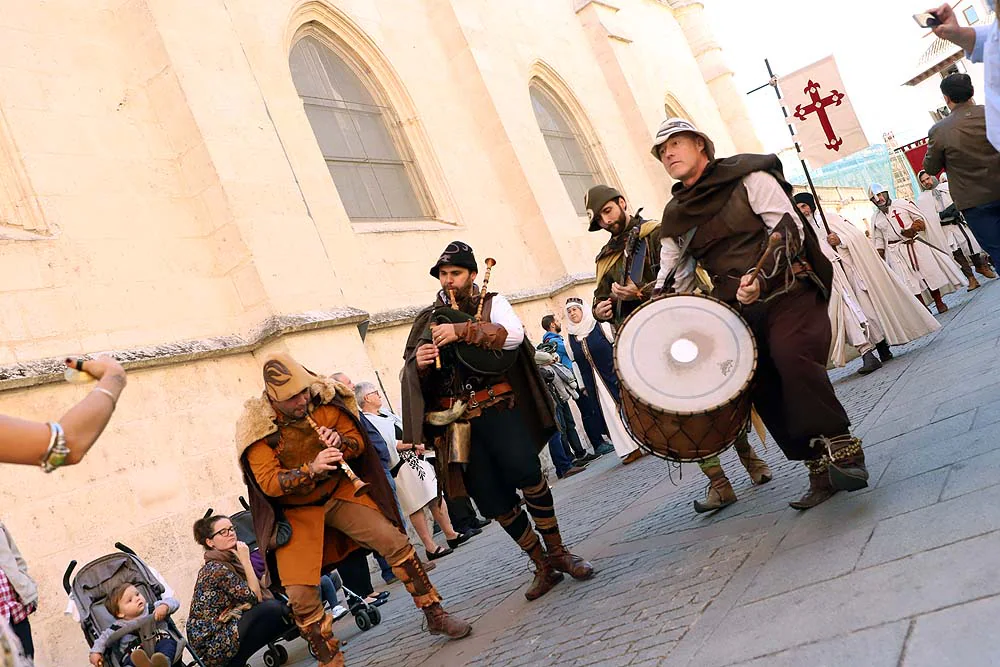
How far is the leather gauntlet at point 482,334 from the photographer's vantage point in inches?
191

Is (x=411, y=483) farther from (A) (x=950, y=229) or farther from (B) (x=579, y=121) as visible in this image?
(B) (x=579, y=121)

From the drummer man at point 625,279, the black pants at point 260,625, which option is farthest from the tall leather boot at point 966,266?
the black pants at point 260,625

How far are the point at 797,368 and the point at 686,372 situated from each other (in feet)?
1.64

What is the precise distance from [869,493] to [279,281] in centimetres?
701

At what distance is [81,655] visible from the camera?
23.8ft

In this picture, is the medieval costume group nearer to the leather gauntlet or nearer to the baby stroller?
the leather gauntlet

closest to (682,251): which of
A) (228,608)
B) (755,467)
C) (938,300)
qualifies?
(755,467)

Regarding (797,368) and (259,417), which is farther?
(259,417)

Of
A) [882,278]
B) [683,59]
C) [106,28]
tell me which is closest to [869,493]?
[882,278]

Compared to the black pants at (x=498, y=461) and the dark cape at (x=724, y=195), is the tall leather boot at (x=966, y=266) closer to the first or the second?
the dark cape at (x=724, y=195)

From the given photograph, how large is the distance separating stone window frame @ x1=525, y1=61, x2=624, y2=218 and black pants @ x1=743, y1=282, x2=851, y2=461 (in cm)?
1380

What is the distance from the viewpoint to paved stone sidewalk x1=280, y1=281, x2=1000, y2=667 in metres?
2.74

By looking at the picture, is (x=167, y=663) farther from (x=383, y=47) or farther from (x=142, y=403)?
(x=383, y=47)

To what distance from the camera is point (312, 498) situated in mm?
4980
